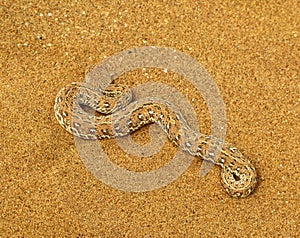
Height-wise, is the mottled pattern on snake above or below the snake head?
above

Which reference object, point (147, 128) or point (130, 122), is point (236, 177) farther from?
point (130, 122)

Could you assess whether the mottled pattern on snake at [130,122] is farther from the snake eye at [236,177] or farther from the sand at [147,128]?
the sand at [147,128]

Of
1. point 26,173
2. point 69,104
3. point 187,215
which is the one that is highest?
point 69,104

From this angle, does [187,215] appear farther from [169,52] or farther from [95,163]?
[169,52]

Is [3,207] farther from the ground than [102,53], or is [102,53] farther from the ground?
[102,53]

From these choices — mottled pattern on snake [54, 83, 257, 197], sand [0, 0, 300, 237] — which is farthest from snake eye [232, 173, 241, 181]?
sand [0, 0, 300, 237]

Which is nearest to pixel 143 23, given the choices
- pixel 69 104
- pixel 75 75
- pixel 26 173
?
pixel 75 75

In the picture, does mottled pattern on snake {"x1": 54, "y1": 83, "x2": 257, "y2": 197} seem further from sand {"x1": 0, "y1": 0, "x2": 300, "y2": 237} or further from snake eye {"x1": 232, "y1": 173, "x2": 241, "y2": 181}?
sand {"x1": 0, "y1": 0, "x2": 300, "y2": 237}
